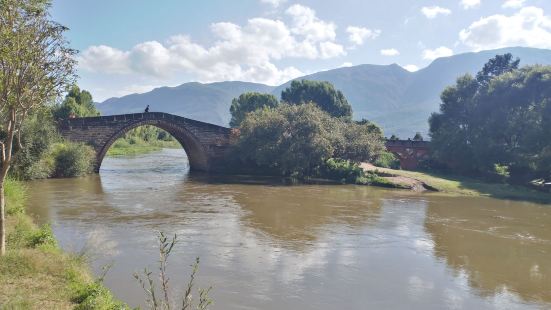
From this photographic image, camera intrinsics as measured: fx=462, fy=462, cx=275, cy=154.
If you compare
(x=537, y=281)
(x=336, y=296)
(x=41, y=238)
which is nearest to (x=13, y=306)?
(x=41, y=238)

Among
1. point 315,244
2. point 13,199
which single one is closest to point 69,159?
point 13,199

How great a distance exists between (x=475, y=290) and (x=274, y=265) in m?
7.40

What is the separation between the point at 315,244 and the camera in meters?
22.1

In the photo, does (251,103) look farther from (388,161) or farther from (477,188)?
(477,188)

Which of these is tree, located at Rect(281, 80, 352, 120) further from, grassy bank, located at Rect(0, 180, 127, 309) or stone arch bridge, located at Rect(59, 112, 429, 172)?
grassy bank, located at Rect(0, 180, 127, 309)

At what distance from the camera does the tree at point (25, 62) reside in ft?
39.8

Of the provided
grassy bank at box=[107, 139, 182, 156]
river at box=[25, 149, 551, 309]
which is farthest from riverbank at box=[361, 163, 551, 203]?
grassy bank at box=[107, 139, 182, 156]

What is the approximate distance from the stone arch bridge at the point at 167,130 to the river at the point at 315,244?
923 centimetres

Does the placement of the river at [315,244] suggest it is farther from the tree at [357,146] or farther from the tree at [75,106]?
the tree at [75,106]

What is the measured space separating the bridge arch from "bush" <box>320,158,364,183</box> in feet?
50.7

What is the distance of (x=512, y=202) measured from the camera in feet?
133

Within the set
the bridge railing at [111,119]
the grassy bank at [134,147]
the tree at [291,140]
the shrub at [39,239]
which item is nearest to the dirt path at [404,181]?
the tree at [291,140]

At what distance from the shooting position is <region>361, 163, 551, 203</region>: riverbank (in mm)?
44241

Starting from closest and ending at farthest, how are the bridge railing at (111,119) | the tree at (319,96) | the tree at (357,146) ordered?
the bridge railing at (111,119), the tree at (357,146), the tree at (319,96)
